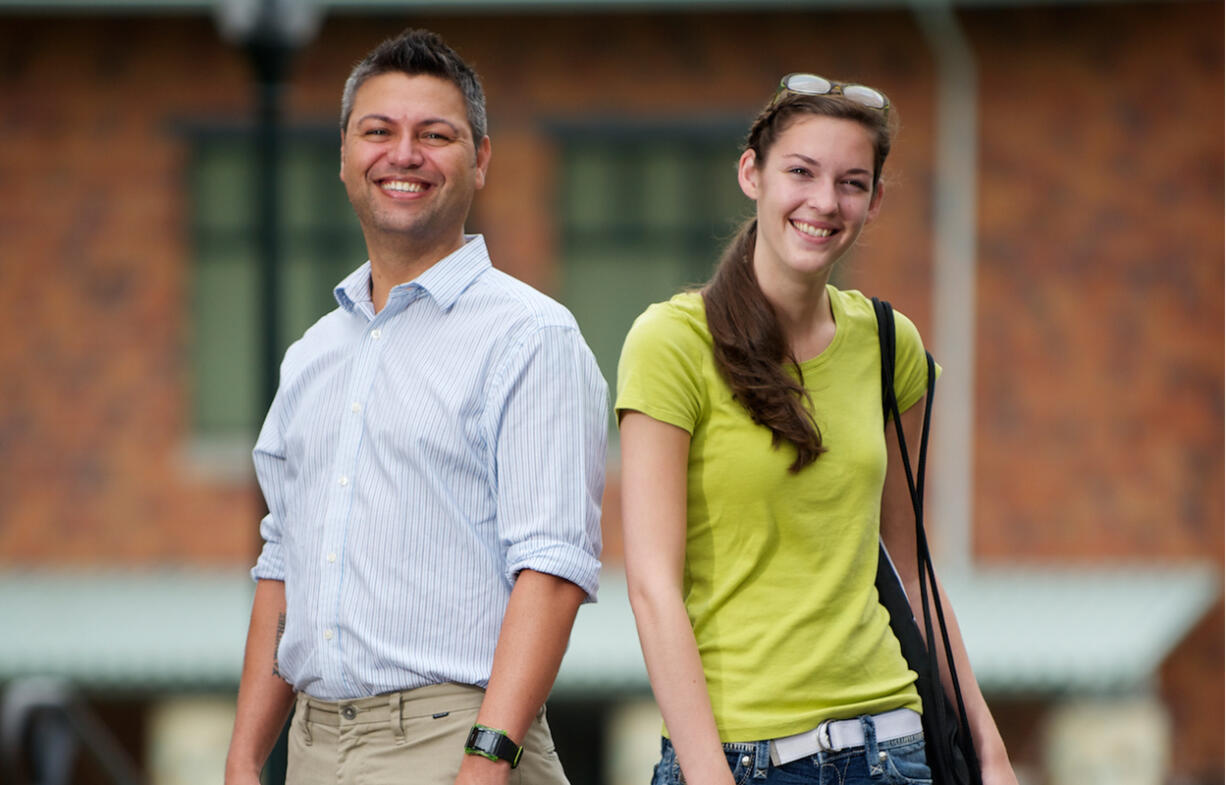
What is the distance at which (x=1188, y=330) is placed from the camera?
12.0m

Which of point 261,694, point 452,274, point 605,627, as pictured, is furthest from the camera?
point 605,627

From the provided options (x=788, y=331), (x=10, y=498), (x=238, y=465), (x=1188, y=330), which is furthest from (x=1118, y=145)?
(x=788, y=331)

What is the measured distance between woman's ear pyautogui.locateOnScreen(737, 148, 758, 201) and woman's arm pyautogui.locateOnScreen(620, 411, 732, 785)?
46cm

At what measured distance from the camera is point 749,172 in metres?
2.84

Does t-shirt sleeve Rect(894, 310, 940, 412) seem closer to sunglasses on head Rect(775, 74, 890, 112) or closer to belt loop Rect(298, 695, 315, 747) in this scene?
sunglasses on head Rect(775, 74, 890, 112)

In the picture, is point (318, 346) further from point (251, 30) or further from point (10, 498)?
point (10, 498)

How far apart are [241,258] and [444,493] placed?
9.99 m

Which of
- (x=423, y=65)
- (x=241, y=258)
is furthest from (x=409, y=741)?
(x=241, y=258)

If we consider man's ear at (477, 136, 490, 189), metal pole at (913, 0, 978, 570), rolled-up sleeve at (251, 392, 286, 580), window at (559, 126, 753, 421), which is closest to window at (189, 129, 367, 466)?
window at (559, 126, 753, 421)

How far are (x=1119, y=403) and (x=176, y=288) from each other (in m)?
6.86

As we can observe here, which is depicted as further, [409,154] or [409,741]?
[409,154]

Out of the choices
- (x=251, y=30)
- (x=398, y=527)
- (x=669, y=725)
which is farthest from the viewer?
(x=251, y=30)

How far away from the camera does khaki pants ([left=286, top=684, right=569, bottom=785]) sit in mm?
2717

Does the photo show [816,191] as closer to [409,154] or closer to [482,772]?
[409,154]
